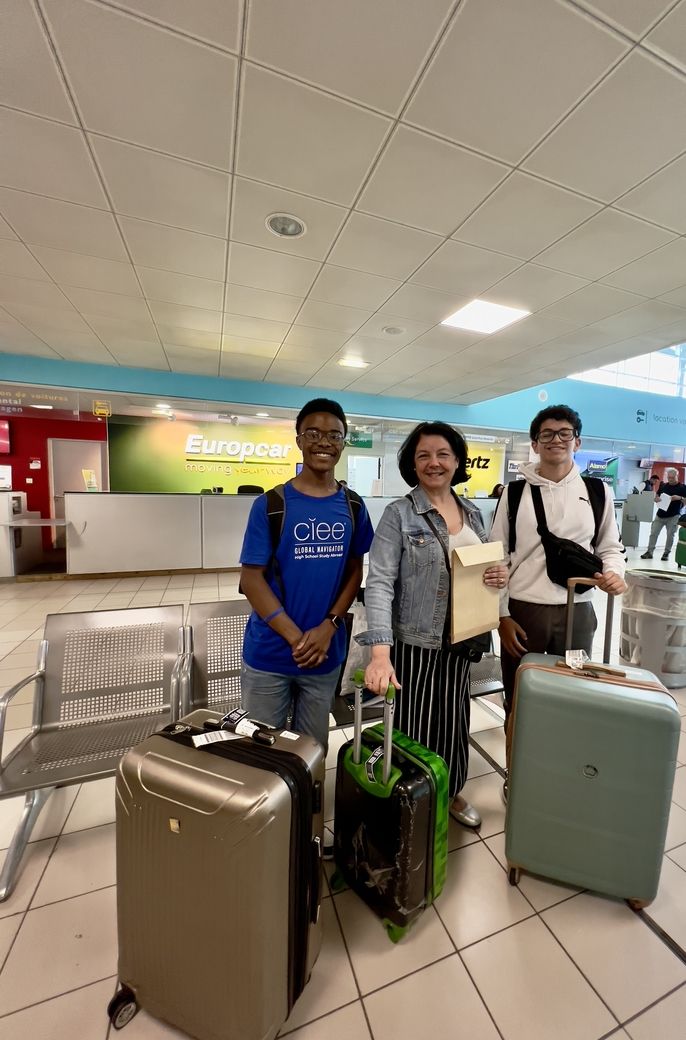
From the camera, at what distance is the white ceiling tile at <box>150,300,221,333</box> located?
393 centimetres

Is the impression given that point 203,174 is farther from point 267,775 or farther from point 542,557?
point 267,775

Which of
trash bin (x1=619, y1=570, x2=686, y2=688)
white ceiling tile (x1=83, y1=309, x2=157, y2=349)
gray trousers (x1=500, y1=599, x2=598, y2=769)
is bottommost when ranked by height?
trash bin (x1=619, y1=570, x2=686, y2=688)

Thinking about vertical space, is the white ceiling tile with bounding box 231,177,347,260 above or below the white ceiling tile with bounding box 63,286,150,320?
below

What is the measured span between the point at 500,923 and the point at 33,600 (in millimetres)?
5515

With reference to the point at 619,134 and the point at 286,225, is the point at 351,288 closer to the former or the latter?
the point at 286,225

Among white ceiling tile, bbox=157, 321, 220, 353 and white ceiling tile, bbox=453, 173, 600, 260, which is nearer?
white ceiling tile, bbox=453, 173, 600, 260

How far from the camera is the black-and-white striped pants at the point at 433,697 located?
4.87 ft

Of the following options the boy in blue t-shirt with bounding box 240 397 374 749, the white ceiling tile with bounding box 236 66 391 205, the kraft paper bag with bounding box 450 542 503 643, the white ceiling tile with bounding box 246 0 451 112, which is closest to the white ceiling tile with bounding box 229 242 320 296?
the white ceiling tile with bounding box 236 66 391 205

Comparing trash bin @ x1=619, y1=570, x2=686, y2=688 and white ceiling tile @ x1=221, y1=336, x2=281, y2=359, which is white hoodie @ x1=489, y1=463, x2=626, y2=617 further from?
white ceiling tile @ x1=221, y1=336, x2=281, y2=359

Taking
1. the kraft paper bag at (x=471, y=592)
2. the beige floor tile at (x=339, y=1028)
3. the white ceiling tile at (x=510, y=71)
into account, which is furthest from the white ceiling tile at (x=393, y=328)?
the beige floor tile at (x=339, y=1028)

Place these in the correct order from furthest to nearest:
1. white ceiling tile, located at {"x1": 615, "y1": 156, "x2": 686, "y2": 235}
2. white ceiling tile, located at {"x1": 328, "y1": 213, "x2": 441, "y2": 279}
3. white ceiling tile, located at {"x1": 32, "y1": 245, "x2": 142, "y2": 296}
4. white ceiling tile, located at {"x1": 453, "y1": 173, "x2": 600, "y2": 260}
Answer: white ceiling tile, located at {"x1": 32, "y1": 245, "x2": 142, "y2": 296} < white ceiling tile, located at {"x1": 328, "y1": 213, "x2": 441, "y2": 279} < white ceiling tile, located at {"x1": 453, "y1": 173, "x2": 600, "y2": 260} < white ceiling tile, located at {"x1": 615, "y1": 156, "x2": 686, "y2": 235}

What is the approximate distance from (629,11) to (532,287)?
6.62 ft

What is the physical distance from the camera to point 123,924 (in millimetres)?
1008

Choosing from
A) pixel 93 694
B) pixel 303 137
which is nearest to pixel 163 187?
pixel 303 137
